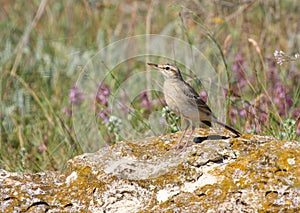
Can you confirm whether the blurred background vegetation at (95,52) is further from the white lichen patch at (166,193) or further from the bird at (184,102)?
the white lichen patch at (166,193)

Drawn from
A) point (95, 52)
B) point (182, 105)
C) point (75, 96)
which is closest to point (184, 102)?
point (182, 105)

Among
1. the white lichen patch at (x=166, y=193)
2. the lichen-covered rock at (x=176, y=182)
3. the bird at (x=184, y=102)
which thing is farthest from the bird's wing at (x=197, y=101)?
the white lichen patch at (x=166, y=193)

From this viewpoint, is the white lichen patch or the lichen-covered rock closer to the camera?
the lichen-covered rock

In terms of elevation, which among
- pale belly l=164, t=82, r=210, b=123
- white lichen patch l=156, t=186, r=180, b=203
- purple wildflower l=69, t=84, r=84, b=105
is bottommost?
purple wildflower l=69, t=84, r=84, b=105

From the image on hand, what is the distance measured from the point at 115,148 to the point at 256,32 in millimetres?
4819

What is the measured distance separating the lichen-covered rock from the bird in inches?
30.6

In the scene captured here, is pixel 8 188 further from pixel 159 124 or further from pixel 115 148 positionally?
pixel 159 124

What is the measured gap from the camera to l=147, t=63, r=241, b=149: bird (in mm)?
4117

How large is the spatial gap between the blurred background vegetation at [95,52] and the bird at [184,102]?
0.21m

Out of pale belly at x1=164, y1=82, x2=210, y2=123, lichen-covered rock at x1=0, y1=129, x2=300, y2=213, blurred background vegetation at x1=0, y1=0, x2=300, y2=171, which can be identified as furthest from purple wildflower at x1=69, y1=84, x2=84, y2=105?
lichen-covered rock at x1=0, y1=129, x2=300, y2=213

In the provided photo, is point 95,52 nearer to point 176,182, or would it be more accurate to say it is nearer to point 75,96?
point 75,96

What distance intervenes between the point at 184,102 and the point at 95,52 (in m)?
3.84

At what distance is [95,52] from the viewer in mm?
7793

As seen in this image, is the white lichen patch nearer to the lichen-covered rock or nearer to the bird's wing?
the lichen-covered rock
